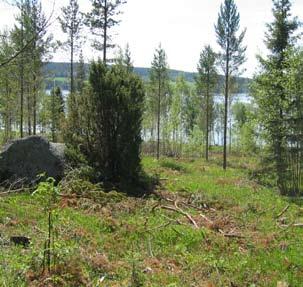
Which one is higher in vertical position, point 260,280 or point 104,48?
point 104,48

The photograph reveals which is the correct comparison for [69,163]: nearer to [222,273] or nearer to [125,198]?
[125,198]

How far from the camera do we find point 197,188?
47.7 ft

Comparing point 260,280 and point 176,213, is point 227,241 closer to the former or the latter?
point 260,280

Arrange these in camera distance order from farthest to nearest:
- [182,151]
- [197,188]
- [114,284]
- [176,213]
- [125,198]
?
1. [182,151]
2. [197,188]
3. [125,198]
4. [176,213]
5. [114,284]

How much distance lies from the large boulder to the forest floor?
1746 mm

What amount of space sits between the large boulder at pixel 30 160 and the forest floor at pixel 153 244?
5.73 feet

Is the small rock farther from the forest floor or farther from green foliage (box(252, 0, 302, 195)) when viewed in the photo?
green foliage (box(252, 0, 302, 195))

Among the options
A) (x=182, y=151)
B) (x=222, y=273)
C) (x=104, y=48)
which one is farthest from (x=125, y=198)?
(x=182, y=151)

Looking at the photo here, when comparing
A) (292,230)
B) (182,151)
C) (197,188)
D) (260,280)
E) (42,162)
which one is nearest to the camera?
(260,280)

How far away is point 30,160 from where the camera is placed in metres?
12.3

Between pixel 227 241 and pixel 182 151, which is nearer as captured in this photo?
pixel 227 241

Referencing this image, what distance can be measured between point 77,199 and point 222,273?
4.89 metres

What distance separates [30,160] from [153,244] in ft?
19.4

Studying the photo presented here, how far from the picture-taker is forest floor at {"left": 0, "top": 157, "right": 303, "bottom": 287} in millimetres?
5664
